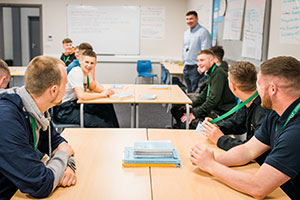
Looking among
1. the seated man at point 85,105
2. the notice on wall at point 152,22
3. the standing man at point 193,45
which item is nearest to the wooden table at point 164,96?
the seated man at point 85,105

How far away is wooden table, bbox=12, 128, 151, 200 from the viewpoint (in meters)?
1.35

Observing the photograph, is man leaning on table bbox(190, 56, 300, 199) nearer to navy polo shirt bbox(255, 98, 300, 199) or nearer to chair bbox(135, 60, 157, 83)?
navy polo shirt bbox(255, 98, 300, 199)

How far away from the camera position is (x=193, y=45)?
591 cm

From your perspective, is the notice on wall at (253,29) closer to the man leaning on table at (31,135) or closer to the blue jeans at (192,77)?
the blue jeans at (192,77)

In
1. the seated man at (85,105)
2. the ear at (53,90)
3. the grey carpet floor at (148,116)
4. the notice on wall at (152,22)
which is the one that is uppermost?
the notice on wall at (152,22)

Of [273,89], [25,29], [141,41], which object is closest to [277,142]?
[273,89]

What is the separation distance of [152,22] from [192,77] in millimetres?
2984

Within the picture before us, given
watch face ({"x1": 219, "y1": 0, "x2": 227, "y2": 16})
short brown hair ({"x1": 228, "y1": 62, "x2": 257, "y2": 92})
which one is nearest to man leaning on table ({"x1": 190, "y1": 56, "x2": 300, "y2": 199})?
short brown hair ({"x1": 228, "y1": 62, "x2": 257, "y2": 92})

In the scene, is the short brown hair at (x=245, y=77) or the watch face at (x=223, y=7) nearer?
the short brown hair at (x=245, y=77)

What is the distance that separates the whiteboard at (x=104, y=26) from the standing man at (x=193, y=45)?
251 cm

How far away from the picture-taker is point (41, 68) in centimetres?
144

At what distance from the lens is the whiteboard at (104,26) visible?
8.13m

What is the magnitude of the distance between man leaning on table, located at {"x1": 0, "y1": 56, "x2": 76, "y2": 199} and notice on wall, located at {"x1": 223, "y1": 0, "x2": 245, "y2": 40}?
3485 millimetres

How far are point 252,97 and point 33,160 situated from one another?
1.41 m
